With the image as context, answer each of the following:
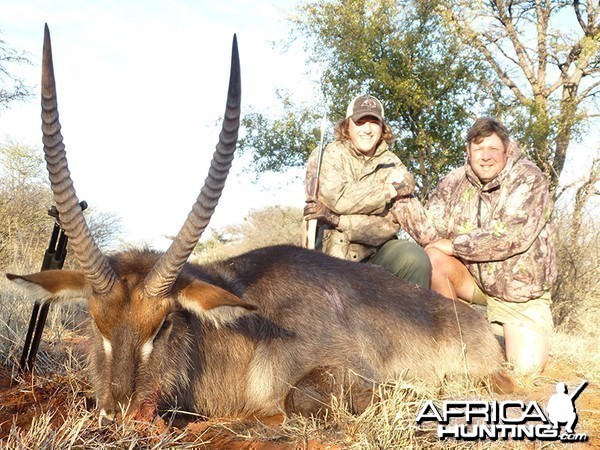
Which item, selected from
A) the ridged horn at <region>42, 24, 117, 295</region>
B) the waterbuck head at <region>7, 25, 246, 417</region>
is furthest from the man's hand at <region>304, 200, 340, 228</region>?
the ridged horn at <region>42, 24, 117, 295</region>

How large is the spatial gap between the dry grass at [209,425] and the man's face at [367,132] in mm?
2858

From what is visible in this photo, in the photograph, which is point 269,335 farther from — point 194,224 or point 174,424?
point 194,224

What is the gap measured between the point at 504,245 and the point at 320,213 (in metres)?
1.80

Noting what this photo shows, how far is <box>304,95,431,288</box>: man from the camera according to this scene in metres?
6.41

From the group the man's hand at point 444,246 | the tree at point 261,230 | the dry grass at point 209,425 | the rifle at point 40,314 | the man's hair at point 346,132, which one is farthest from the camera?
the tree at point 261,230

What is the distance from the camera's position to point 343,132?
7.00 meters

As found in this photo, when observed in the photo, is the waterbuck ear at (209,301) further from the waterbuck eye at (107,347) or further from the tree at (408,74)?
the tree at (408,74)

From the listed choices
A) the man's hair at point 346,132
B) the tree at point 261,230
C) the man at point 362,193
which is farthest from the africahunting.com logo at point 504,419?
the tree at point 261,230

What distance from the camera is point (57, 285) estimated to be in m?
3.69

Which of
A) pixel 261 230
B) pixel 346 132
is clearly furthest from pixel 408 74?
pixel 261 230

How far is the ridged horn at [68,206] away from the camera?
3268 millimetres

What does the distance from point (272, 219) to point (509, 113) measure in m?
12.3

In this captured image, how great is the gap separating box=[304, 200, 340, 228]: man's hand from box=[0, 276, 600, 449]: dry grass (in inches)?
93.9

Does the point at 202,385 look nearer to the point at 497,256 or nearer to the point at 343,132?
the point at 497,256
